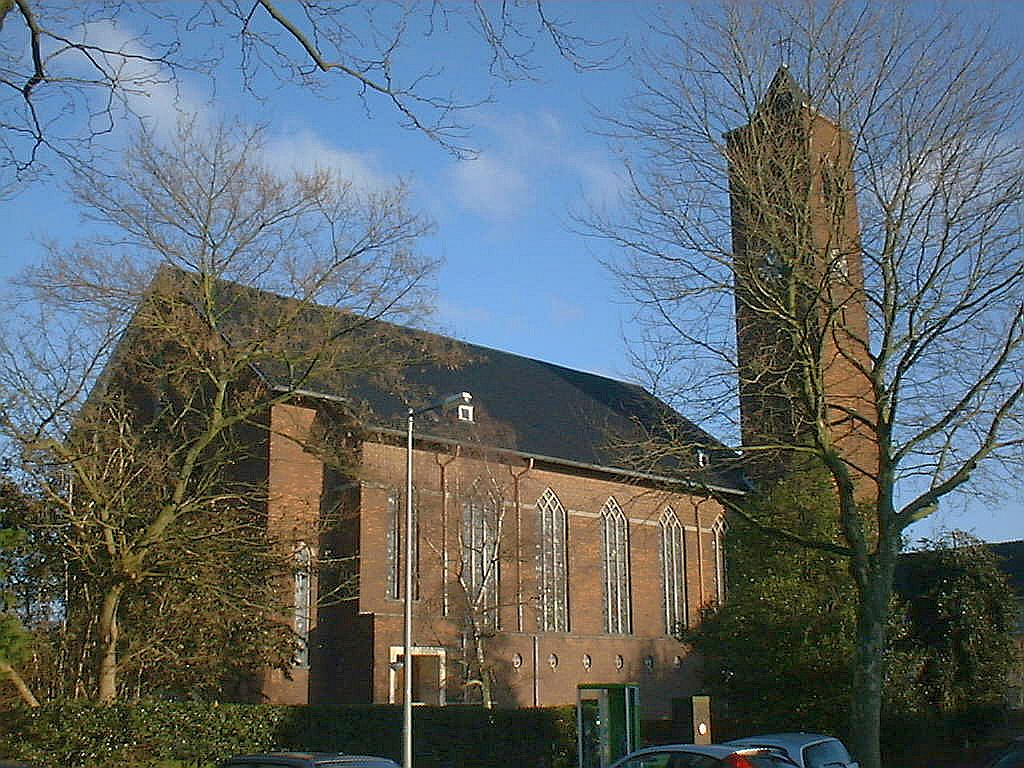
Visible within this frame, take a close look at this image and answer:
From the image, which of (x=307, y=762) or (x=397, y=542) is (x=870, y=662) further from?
(x=397, y=542)

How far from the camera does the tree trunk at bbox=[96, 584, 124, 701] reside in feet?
74.0

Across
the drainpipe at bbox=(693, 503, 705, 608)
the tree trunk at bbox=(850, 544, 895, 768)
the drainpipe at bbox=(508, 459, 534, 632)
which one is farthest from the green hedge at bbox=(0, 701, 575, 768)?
the drainpipe at bbox=(693, 503, 705, 608)

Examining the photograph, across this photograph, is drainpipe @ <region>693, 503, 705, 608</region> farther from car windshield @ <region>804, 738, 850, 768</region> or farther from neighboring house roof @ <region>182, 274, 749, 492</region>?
car windshield @ <region>804, 738, 850, 768</region>

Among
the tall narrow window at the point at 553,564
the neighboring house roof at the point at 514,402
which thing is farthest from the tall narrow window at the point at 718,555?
the tall narrow window at the point at 553,564

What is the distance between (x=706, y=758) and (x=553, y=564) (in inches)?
1140

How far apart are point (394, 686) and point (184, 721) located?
37.8ft

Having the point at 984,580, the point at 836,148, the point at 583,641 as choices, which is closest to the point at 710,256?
the point at 836,148

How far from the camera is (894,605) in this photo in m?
28.5

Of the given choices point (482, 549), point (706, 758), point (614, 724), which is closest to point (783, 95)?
point (706, 758)

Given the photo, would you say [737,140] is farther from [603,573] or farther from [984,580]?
[603,573]

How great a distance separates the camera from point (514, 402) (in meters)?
43.7

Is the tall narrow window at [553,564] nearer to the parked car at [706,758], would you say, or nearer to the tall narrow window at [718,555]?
the tall narrow window at [718,555]

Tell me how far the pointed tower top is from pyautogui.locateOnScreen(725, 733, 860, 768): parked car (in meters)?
10.4

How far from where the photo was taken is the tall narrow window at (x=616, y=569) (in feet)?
142
